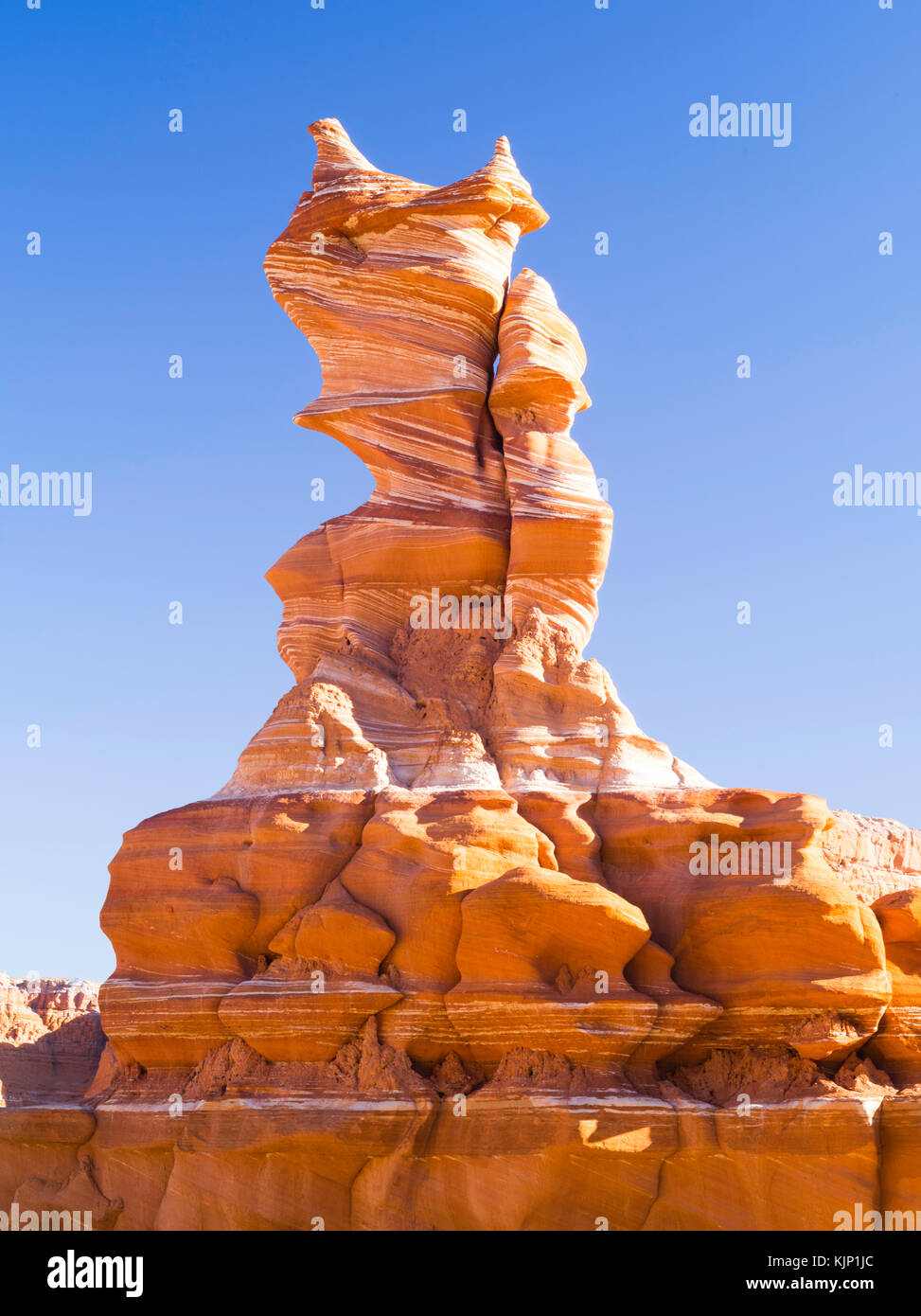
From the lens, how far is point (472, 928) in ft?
112

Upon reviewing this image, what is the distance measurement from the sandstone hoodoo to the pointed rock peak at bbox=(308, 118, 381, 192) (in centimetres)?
200

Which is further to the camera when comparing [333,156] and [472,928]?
[333,156]

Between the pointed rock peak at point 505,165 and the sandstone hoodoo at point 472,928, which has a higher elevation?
the pointed rock peak at point 505,165

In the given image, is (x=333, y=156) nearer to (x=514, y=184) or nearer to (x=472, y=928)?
(x=514, y=184)

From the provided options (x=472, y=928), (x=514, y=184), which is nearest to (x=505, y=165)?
(x=514, y=184)

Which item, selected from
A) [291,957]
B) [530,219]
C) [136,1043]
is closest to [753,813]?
[291,957]

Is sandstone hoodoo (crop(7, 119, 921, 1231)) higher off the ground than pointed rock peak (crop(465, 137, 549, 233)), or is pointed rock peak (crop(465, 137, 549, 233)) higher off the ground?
pointed rock peak (crop(465, 137, 549, 233))

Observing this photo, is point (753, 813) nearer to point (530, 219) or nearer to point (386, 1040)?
point (386, 1040)

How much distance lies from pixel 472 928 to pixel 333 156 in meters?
18.6

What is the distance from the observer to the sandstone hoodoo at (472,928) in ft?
110

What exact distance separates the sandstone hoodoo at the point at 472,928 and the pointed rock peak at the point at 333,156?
1998 mm

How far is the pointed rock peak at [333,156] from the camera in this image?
43.6m

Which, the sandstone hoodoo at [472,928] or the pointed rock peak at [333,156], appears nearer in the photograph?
the sandstone hoodoo at [472,928]

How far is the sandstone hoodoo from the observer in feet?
110
